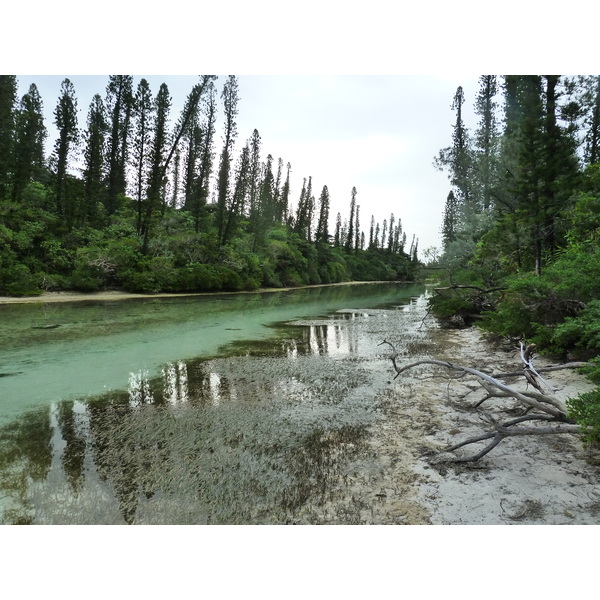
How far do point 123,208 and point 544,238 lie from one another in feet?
89.6

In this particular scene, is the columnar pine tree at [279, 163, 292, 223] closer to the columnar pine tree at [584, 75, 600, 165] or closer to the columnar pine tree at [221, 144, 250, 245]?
the columnar pine tree at [221, 144, 250, 245]

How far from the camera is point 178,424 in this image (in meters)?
4.01

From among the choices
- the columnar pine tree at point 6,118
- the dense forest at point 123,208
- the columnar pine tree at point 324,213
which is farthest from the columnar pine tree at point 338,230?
the columnar pine tree at point 6,118

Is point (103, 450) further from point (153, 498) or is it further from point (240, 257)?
point (240, 257)

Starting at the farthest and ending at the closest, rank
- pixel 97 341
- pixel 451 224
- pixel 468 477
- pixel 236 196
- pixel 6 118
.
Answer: pixel 451 224, pixel 236 196, pixel 6 118, pixel 97 341, pixel 468 477

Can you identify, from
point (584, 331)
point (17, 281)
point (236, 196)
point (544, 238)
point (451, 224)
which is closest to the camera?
point (584, 331)

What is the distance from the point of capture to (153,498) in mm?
2609

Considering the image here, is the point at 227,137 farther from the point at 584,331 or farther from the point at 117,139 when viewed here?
the point at 584,331

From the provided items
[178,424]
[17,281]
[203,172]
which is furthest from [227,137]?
[178,424]

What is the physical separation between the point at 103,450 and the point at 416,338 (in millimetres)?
7802

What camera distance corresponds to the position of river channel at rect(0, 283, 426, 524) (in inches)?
101

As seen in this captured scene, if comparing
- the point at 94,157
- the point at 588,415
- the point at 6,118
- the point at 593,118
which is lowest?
the point at 588,415

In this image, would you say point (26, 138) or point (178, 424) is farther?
point (26, 138)

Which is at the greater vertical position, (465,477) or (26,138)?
(26,138)
